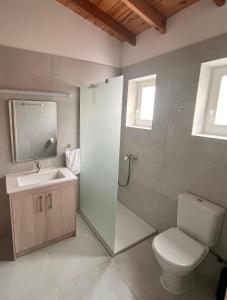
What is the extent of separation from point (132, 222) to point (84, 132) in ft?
4.59

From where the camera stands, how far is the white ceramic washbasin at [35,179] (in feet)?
5.74

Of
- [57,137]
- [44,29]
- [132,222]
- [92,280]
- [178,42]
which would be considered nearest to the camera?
[92,280]

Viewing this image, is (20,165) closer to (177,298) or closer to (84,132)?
(84,132)

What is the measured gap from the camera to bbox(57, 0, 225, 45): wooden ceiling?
1688mm

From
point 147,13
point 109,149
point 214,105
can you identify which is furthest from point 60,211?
point 147,13

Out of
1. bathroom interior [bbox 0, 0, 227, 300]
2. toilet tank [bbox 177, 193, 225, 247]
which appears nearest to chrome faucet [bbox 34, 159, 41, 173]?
bathroom interior [bbox 0, 0, 227, 300]

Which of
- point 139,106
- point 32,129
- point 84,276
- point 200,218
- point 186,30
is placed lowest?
point 84,276

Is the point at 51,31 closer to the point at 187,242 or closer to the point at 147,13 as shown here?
the point at 147,13

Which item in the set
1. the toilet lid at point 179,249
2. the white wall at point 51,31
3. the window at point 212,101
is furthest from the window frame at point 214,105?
the white wall at point 51,31

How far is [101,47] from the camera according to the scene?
2369 millimetres

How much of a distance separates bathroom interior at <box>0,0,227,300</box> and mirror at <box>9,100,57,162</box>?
12mm

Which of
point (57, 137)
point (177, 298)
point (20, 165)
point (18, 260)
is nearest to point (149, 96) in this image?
point (57, 137)

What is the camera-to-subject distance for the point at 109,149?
174cm

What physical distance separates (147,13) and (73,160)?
184 cm
